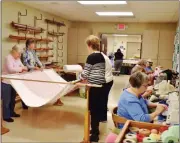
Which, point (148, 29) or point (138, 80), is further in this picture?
point (148, 29)

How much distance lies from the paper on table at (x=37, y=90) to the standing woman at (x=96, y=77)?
807 millimetres

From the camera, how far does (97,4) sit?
215 inches

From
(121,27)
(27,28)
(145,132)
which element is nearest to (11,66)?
(27,28)

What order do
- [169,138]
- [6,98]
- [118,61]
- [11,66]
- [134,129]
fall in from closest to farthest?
[169,138]
[134,129]
[6,98]
[11,66]
[118,61]

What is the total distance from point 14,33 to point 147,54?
16.2 ft

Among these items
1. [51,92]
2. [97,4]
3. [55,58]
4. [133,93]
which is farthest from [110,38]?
[133,93]


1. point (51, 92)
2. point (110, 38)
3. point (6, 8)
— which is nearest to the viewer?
point (51, 92)

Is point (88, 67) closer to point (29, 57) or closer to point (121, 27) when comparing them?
point (29, 57)

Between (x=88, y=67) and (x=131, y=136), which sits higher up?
(x=88, y=67)

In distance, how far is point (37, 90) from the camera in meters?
4.54

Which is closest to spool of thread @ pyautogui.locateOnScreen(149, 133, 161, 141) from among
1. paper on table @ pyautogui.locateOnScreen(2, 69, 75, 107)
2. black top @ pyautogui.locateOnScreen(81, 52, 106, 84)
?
black top @ pyautogui.locateOnScreen(81, 52, 106, 84)

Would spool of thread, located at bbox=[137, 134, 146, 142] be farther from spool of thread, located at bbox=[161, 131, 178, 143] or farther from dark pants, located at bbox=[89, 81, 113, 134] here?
dark pants, located at bbox=[89, 81, 113, 134]

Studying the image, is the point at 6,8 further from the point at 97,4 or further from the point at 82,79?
the point at 82,79

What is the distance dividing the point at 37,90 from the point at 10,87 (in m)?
0.49
